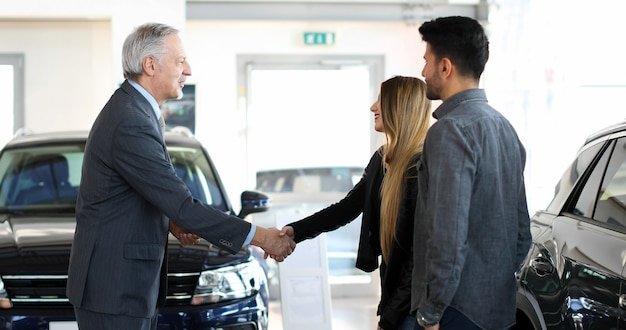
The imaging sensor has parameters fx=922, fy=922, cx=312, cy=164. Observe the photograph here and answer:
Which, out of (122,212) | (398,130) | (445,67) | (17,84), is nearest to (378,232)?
(398,130)

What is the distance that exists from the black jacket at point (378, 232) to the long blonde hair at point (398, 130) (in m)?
0.06

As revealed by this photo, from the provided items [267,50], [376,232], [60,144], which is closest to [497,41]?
[267,50]

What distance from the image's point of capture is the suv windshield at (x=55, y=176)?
5.25 meters

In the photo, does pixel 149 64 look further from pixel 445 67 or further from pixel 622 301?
pixel 622 301

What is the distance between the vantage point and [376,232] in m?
3.14

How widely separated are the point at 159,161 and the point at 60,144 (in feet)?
9.35

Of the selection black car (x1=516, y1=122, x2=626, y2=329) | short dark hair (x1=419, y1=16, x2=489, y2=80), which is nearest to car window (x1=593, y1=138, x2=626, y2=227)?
black car (x1=516, y1=122, x2=626, y2=329)

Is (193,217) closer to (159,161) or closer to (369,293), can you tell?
(159,161)

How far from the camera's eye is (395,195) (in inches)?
115

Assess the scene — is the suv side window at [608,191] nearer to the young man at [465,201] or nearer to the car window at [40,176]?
the young man at [465,201]

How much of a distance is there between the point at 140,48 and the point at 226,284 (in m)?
1.59

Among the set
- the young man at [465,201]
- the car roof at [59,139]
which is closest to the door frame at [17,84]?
the car roof at [59,139]

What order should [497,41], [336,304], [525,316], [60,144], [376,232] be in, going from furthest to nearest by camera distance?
[497,41] < [336,304] < [60,144] < [525,316] < [376,232]

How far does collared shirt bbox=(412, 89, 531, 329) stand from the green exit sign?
708 cm
